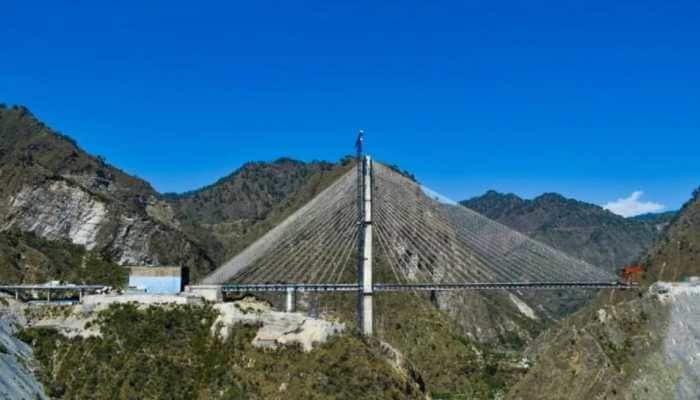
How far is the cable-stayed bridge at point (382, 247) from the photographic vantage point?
69625mm

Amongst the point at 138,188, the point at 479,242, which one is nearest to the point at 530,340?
the point at 138,188

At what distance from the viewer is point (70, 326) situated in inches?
2132

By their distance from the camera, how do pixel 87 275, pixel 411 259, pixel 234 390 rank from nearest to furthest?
1. pixel 234 390
2. pixel 87 275
3. pixel 411 259

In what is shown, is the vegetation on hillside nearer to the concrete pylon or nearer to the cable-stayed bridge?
the cable-stayed bridge

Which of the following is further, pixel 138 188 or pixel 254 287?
pixel 138 188

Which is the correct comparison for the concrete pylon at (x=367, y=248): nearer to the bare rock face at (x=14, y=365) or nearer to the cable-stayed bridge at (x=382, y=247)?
the cable-stayed bridge at (x=382, y=247)

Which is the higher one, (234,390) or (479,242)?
(479,242)

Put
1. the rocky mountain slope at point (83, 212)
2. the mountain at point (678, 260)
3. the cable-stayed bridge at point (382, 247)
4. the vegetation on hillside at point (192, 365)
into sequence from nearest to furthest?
Result: the vegetation on hillside at point (192, 365)
the cable-stayed bridge at point (382, 247)
the rocky mountain slope at point (83, 212)
the mountain at point (678, 260)

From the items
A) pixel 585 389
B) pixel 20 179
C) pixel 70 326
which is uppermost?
pixel 20 179

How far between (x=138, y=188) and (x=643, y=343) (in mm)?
115530

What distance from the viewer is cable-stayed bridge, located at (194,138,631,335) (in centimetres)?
6962

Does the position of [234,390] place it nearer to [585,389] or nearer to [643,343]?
[585,389]

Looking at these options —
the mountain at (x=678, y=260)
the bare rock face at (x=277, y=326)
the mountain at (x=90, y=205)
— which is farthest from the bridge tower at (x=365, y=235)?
the mountain at (x=678, y=260)

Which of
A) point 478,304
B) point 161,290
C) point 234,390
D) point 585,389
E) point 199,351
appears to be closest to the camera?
point 234,390
